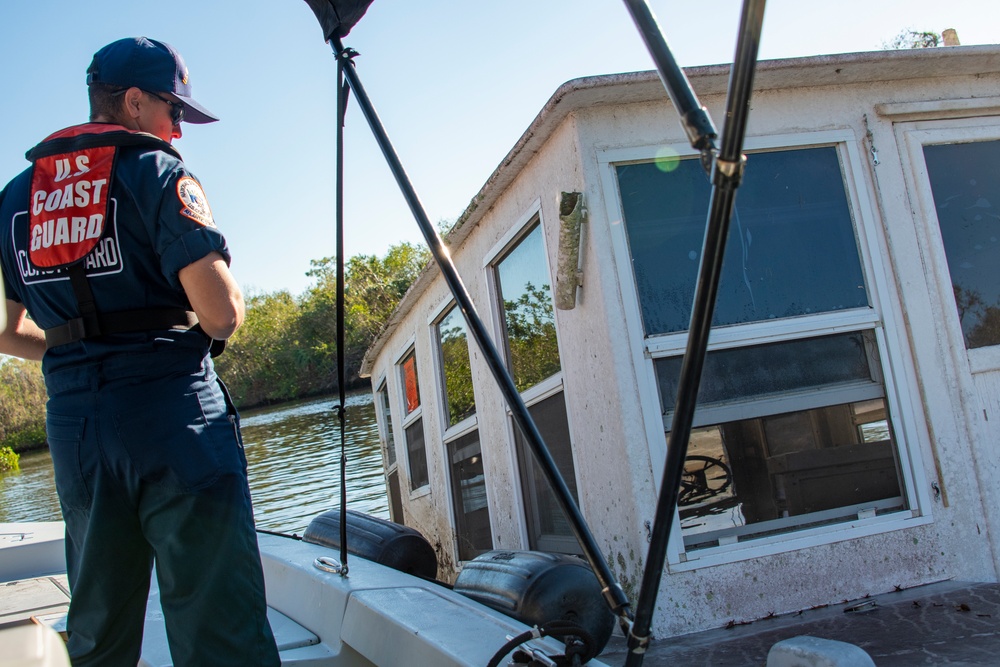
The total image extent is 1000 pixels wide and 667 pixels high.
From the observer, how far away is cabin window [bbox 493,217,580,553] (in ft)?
14.3

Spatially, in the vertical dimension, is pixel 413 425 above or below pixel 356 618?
above

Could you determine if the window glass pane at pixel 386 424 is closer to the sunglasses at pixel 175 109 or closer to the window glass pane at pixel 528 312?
the window glass pane at pixel 528 312

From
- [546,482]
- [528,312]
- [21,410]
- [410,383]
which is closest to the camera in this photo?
[546,482]

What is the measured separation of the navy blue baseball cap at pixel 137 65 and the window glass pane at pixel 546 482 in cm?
270

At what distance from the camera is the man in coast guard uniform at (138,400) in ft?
5.90

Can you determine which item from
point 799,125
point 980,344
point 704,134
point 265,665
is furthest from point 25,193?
point 980,344

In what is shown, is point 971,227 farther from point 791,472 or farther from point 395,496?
point 395,496

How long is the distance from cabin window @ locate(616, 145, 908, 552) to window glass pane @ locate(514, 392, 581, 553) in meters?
0.71

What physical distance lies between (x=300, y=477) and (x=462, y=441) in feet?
41.7

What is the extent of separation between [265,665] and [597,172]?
2531 millimetres

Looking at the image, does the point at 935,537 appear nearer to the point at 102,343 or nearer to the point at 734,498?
the point at 734,498

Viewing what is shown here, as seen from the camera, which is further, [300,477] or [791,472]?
[300,477]

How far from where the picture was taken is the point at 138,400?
1.81 metres

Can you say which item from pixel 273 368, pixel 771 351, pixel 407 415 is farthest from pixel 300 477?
pixel 273 368
